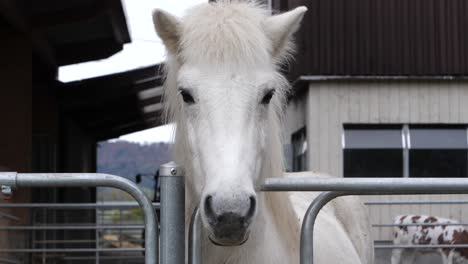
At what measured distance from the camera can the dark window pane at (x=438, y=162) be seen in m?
14.6

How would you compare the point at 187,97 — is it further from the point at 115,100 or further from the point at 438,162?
the point at 115,100

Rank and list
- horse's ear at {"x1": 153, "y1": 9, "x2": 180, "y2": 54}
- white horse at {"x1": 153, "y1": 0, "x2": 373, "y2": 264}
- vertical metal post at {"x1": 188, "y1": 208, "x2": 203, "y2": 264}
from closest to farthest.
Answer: white horse at {"x1": 153, "y1": 0, "x2": 373, "y2": 264} < vertical metal post at {"x1": 188, "y1": 208, "x2": 203, "y2": 264} < horse's ear at {"x1": 153, "y1": 9, "x2": 180, "y2": 54}

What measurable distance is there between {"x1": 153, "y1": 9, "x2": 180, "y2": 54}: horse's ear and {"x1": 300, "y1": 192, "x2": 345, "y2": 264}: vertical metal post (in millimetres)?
946

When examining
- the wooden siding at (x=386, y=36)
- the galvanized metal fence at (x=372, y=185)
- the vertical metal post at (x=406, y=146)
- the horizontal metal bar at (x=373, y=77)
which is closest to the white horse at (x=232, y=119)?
the galvanized metal fence at (x=372, y=185)

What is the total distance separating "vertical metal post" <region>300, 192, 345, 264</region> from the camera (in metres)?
2.68

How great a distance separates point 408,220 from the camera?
508 inches

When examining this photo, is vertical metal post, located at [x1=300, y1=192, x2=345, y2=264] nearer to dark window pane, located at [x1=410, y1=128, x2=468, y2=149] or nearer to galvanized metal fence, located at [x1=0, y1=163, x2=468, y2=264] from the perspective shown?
galvanized metal fence, located at [x1=0, y1=163, x2=468, y2=264]

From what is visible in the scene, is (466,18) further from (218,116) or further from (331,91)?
(218,116)

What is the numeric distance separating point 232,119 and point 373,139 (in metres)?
12.0

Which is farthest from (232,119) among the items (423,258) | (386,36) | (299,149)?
(299,149)

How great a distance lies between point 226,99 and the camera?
9.53ft

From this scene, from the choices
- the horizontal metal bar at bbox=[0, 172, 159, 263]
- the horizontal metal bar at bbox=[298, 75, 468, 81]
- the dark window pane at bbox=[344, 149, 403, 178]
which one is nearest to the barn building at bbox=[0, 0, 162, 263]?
the horizontal metal bar at bbox=[298, 75, 468, 81]

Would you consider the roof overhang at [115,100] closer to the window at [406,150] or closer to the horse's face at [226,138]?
the window at [406,150]

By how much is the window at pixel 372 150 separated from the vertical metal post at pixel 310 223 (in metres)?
11.9
